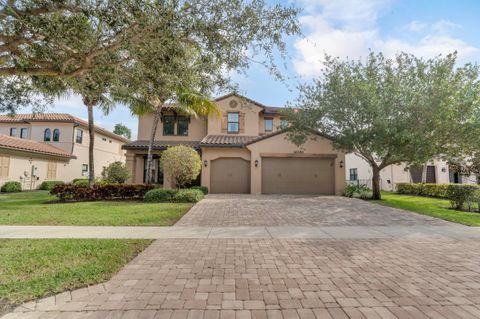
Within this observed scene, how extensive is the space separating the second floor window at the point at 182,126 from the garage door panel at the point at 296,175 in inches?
288

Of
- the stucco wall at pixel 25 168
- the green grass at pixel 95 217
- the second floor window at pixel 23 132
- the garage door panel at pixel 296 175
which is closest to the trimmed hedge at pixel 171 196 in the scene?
the green grass at pixel 95 217

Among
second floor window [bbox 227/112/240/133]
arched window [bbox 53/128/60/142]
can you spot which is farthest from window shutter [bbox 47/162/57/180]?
second floor window [bbox 227/112/240/133]

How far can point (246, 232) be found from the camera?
278 inches

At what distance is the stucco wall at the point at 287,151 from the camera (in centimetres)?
1841

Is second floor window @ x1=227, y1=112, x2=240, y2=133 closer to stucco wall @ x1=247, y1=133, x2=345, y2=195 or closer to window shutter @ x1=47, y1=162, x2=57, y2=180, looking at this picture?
stucco wall @ x1=247, y1=133, x2=345, y2=195

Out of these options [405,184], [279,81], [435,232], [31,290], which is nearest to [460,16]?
[279,81]

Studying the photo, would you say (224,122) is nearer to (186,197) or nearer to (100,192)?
(186,197)

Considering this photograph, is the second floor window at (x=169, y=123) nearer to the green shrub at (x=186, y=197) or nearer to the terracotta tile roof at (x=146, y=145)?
the terracotta tile roof at (x=146, y=145)

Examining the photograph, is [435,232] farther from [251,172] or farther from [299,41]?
[251,172]

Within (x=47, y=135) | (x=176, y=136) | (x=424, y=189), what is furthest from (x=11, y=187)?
(x=424, y=189)

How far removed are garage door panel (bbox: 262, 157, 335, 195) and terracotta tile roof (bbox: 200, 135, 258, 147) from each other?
2234 mm

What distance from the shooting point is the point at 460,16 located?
7.01 metres

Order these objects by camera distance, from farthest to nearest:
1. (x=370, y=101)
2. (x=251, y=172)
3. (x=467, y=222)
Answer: (x=251, y=172) < (x=370, y=101) < (x=467, y=222)

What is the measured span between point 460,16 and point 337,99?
297 inches
